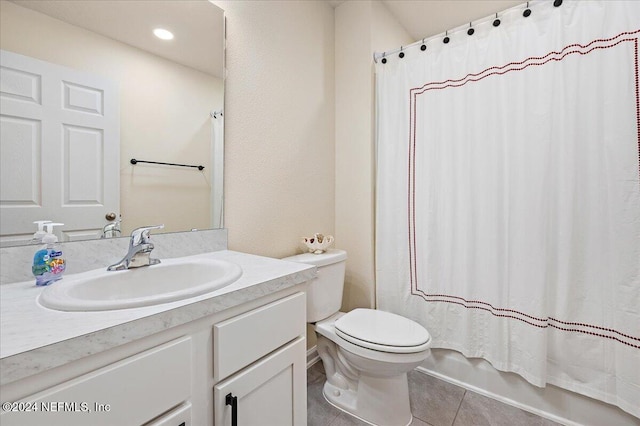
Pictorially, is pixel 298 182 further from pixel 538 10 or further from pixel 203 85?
pixel 538 10

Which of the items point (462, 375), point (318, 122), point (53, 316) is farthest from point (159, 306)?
point (462, 375)

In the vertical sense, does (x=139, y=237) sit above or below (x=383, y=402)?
above

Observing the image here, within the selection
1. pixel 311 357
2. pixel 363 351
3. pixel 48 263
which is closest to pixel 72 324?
pixel 48 263

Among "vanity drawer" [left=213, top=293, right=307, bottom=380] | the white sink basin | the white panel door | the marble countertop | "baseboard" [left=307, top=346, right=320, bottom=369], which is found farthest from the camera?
"baseboard" [left=307, top=346, right=320, bottom=369]

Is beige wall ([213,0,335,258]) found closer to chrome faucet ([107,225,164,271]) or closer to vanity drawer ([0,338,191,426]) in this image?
→ chrome faucet ([107,225,164,271])

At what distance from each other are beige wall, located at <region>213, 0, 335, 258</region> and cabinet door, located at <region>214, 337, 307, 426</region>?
68 centimetres

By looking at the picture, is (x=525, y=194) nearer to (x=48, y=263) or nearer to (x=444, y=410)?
(x=444, y=410)

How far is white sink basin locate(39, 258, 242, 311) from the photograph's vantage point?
63cm

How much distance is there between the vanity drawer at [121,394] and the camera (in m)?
0.47

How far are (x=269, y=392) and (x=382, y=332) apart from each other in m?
0.67

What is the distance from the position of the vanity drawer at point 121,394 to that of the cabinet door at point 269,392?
0.13 metres

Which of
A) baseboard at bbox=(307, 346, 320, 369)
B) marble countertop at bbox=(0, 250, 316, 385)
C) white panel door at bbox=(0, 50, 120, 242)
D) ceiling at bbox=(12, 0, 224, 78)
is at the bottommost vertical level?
baseboard at bbox=(307, 346, 320, 369)

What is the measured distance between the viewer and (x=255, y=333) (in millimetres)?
825

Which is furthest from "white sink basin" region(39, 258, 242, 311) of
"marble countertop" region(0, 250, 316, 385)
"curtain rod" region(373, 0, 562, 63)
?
"curtain rod" region(373, 0, 562, 63)
